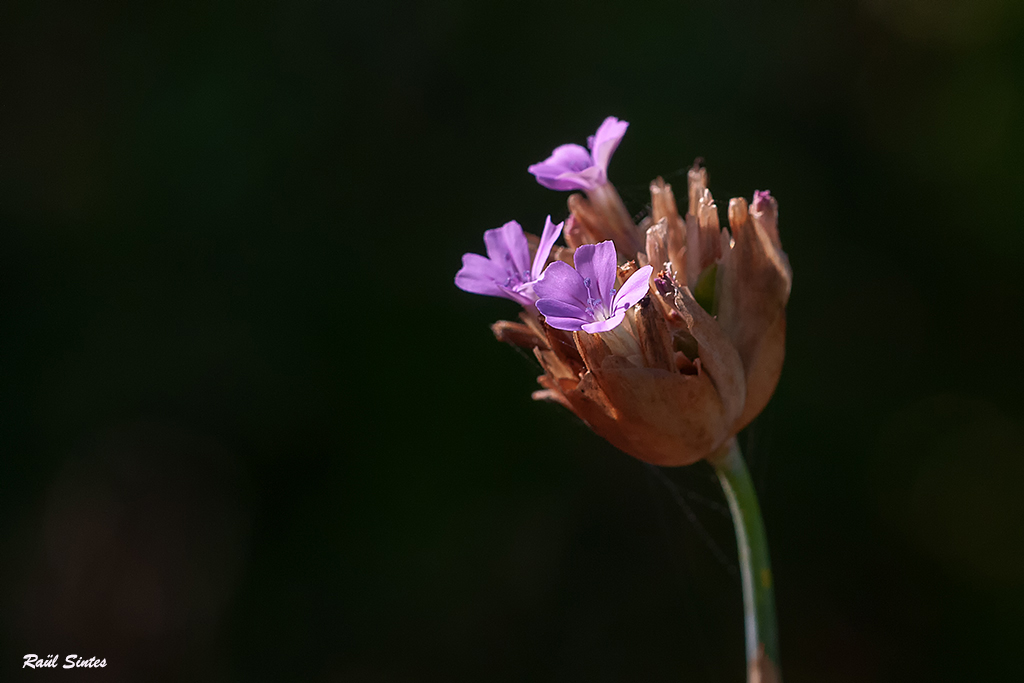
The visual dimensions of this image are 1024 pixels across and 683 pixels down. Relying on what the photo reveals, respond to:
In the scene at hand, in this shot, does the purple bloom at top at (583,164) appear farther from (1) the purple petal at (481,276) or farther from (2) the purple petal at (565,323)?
(2) the purple petal at (565,323)

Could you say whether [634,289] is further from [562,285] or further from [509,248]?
[509,248]

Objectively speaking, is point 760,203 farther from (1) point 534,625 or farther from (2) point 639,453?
(1) point 534,625

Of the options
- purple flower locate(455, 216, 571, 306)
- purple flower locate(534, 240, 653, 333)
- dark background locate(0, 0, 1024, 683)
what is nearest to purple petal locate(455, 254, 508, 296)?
purple flower locate(455, 216, 571, 306)

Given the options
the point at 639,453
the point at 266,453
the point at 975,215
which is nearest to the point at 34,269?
the point at 266,453

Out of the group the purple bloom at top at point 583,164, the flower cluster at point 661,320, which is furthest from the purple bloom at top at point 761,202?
the purple bloom at top at point 583,164

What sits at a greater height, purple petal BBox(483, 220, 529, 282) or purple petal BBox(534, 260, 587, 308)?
purple petal BBox(483, 220, 529, 282)

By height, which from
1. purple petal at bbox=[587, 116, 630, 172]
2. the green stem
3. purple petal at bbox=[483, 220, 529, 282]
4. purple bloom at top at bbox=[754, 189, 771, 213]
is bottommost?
the green stem

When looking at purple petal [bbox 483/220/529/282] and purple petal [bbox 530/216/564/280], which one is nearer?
purple petal [bbox 530/216/564/280]

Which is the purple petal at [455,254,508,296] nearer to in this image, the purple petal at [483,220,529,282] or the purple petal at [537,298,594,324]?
the purple petal at [483,220,529,282]
